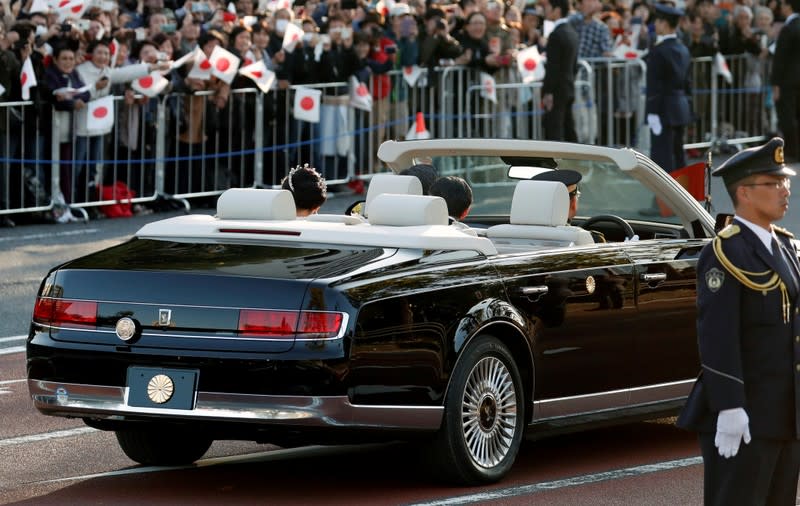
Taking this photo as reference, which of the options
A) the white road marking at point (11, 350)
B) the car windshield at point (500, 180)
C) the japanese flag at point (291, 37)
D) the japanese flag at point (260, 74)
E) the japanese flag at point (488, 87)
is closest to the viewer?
the car windshield at point (500, 180)

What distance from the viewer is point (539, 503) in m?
7.93

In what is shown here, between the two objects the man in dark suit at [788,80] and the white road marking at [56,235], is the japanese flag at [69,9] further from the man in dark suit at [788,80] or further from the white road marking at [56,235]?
the man in dark suit at [788,80]

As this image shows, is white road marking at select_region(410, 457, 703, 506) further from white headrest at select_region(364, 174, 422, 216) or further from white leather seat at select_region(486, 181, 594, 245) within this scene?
white headrest at select_region(364, 174, 422, 216)

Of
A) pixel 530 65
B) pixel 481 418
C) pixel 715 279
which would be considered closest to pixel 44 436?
pixel 481 418

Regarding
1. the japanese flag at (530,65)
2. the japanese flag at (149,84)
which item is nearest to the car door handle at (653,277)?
the japanese flag at (149,84)

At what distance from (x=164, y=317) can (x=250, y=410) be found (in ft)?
1.72

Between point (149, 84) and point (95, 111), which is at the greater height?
point (149, 84)

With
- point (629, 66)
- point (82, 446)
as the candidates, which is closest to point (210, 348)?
point (82, 446)

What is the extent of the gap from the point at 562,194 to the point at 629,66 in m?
16.2

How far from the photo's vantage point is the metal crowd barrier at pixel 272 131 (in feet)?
61.4

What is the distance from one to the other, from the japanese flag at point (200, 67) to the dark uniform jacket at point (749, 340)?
1419 centimetres

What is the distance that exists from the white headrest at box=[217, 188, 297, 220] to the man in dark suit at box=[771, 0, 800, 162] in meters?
17.0

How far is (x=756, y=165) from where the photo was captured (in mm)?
5887

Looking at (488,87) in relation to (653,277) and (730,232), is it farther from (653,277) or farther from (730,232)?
(730,232)
